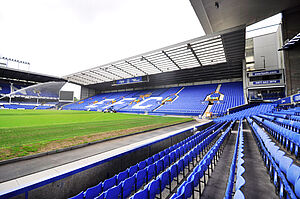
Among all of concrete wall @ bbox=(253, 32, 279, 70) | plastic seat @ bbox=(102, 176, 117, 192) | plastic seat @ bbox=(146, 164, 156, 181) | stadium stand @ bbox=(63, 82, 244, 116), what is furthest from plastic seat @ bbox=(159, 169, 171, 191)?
concrete wall @ bbox=(253, 32, 279, 70)

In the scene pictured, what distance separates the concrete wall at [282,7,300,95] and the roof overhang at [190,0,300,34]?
129 cm

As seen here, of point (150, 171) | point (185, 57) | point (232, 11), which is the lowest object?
point (150, 171)

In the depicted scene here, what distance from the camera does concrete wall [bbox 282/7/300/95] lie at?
15484 mm

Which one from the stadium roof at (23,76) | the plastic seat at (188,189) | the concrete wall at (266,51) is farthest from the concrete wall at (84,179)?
the stadium roof at (23,76)

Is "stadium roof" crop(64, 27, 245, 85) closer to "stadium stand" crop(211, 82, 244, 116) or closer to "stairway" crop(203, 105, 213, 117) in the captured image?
"stadium stand" crop(211, 82, 244, 116)

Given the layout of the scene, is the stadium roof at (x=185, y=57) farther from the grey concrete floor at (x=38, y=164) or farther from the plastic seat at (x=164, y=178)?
the grey concrete floor at (x=38, y=164)

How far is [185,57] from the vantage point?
71.8 ft

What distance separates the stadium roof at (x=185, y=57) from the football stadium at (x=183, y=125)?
0.17 m

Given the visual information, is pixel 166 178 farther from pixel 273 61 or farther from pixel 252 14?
pixel 273 61

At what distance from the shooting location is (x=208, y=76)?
29812 millimetres

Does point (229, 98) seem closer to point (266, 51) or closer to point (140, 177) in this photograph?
point (266, 51)

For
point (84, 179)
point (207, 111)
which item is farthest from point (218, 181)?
point (207, 111)

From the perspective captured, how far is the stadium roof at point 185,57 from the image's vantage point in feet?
56.2

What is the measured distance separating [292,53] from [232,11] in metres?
10.1
